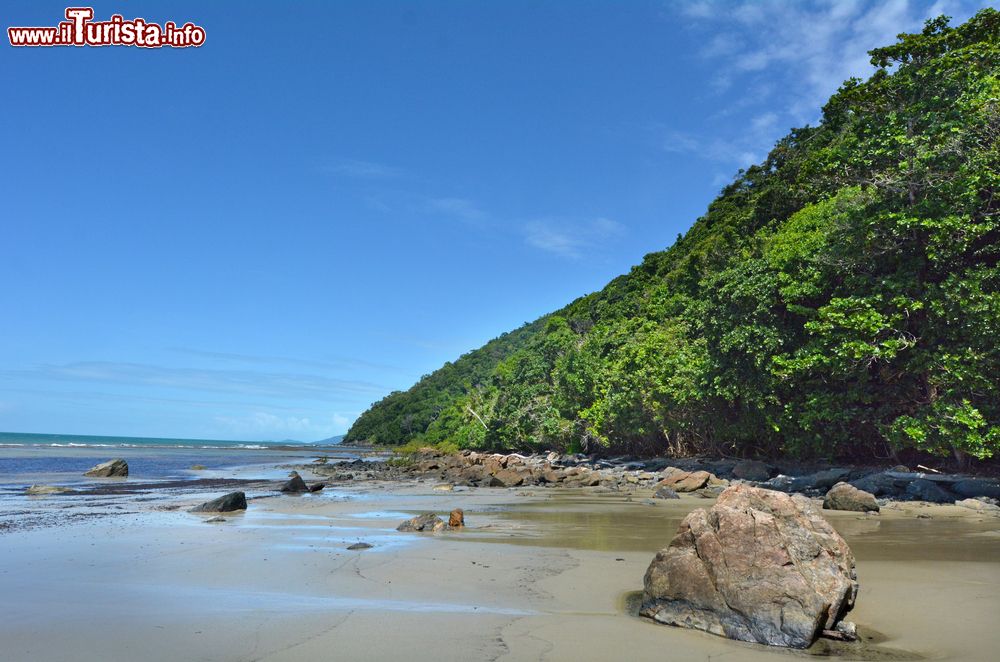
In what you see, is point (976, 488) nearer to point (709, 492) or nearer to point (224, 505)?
point (709, 492)

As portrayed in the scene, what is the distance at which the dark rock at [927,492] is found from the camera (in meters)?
17.0

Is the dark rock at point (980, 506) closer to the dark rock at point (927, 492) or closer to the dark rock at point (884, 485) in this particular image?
the dark rock at point (927, 492)

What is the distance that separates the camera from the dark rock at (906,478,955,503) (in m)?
17.0

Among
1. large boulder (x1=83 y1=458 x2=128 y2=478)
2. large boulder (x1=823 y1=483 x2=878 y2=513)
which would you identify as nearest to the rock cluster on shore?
large boulder (x1=823 y1=483 x2=878 y2=513)

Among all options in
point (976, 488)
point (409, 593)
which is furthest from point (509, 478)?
point (409, 593)

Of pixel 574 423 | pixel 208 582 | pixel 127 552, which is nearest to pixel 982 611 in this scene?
pixel 208 582

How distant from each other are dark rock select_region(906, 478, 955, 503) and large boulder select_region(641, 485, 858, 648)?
13.5 metres

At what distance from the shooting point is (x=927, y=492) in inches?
682

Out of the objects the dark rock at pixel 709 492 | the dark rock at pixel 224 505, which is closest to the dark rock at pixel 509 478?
the dark rock at pixel 709 492

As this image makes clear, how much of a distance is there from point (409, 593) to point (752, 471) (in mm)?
22177

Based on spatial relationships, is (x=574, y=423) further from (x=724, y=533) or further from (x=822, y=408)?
(x=724, y=533)

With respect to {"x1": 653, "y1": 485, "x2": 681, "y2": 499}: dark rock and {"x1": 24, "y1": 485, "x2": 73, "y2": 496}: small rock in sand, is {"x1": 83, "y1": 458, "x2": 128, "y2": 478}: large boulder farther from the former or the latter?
{"x1": 653, "y1": 485, "x2": 681, "y2": 499}: dark rock

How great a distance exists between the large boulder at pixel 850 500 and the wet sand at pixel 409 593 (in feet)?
5.62

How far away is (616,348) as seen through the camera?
49.4 m
